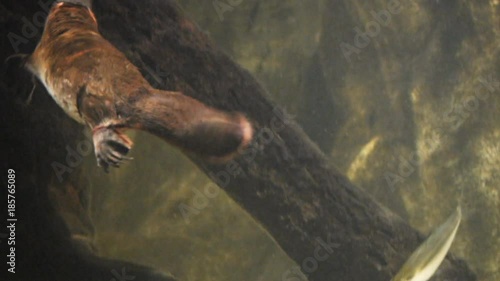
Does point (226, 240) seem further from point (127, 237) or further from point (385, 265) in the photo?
point (385, 265)

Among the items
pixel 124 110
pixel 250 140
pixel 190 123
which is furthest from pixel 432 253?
pixel 124 110

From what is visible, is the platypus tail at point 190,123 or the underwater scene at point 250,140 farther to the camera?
the underwater scene at point 250,140

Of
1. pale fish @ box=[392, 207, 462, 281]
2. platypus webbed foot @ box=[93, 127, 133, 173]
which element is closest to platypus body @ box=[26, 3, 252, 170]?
platypus webbed foot @ box=[93, 127, 133, 173]

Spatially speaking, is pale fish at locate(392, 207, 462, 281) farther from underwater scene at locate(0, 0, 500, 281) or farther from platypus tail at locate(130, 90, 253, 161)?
platypus tail at locate(130, 90, 253, 161)

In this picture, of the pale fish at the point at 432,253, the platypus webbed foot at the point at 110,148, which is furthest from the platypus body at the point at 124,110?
the pale fish at the point at 432,253

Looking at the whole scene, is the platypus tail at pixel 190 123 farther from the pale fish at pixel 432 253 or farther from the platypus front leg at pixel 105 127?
the pale fish at pixel 432 253

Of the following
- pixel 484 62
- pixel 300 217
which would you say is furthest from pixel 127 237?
pixel 484 62

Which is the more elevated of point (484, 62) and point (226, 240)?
point (484, 62)
